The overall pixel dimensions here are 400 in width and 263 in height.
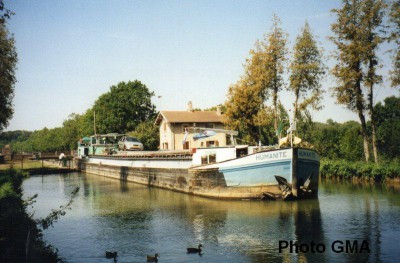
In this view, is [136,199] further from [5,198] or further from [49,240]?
[5,198]

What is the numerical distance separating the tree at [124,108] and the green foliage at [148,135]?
8.52 metres

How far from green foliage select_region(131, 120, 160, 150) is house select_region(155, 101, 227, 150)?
626cm

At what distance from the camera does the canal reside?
14.2 m

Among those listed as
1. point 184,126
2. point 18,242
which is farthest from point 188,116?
point 18,242

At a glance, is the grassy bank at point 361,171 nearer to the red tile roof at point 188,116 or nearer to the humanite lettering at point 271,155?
the humanite lettering at point 271,155

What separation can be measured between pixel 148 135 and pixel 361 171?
4120 centimetres

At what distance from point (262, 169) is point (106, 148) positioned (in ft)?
128

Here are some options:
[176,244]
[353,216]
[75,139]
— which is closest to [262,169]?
[353,216]

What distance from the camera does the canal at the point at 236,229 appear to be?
14250 mm

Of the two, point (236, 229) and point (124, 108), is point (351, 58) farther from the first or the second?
point (124, 108)

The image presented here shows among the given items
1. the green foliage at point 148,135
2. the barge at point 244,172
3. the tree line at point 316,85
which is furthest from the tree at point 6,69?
the green foliage at point 148,135

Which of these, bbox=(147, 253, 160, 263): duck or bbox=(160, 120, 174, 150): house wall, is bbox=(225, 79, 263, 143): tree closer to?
bbox=(160, 120, 174, 150): house wall

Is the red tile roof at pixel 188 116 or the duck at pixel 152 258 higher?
the red tile roof at pixel 188 116

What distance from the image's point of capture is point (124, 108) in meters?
77.3
